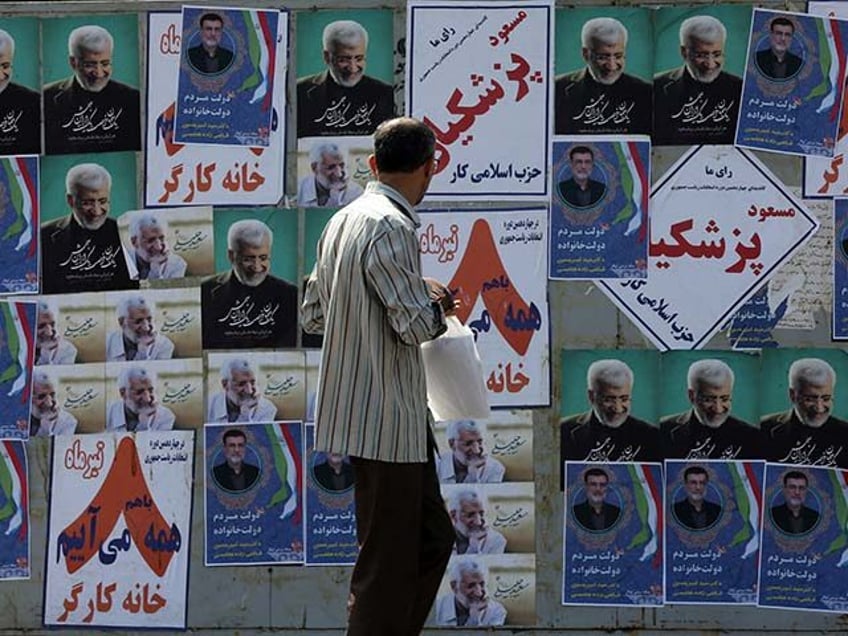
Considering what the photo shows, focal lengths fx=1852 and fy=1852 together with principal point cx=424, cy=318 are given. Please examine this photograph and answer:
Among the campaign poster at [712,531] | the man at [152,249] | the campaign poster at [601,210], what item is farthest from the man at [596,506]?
the man at [152,249]

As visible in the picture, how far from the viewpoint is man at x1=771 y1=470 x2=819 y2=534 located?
239 inches

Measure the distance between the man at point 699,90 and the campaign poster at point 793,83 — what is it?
58 mm

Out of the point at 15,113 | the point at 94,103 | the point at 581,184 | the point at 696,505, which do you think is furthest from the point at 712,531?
the point at 15,113

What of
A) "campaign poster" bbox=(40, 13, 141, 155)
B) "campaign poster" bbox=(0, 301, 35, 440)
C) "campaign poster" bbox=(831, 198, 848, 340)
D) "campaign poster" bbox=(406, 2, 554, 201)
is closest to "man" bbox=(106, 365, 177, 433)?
"campaign poster" bbox=(0, 301, 35, 440)

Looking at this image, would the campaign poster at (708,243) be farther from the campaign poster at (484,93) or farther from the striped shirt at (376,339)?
the striped shirt at (376,339)

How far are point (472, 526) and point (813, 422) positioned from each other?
117 centimetres

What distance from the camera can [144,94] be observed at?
→ 6227 mm

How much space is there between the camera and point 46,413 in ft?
20.6

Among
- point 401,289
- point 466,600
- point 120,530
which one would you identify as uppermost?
point 401,289

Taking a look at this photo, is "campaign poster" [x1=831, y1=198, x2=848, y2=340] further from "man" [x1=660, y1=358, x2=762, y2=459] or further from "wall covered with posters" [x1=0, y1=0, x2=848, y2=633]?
"man" [x1=660, y1=358, x2=762, y2=459]

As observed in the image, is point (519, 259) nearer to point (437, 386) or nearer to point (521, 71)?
point (521, 71)

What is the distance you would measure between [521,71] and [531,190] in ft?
1.29

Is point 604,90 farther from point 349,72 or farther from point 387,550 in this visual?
point 387,550

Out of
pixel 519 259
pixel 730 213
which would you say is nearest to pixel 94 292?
pixel 519 259
